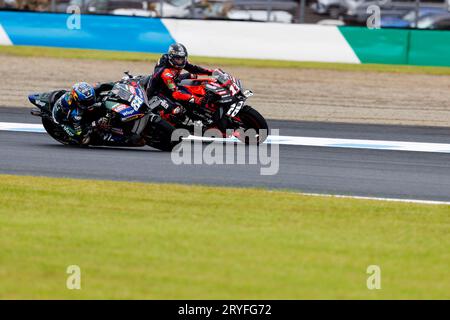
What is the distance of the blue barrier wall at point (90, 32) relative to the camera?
84.6 ft

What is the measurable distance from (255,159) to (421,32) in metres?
11.4

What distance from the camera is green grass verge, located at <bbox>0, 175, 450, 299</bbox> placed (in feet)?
24.8

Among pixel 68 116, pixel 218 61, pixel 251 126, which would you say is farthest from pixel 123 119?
pixel 218 61

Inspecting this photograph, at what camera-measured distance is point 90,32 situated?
2608 cm

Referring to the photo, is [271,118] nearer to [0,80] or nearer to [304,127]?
[304,127]

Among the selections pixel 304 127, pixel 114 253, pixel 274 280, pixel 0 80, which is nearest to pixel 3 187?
pixel 114 253

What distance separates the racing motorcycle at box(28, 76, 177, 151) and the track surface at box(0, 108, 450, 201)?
0.65ft

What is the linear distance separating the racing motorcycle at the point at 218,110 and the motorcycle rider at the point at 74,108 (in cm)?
94

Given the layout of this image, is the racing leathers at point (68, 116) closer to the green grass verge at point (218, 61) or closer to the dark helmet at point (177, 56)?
the dark helmet at point (177, 56)

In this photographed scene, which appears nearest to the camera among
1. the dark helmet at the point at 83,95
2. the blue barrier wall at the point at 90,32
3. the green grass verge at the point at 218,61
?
the dark helmet at the point at 83,95

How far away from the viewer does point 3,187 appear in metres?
11.4

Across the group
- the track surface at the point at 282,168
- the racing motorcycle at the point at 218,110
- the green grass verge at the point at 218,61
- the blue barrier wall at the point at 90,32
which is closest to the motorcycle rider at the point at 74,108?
the track surface at the point at 282,168

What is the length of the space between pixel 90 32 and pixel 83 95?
1230 centimetres

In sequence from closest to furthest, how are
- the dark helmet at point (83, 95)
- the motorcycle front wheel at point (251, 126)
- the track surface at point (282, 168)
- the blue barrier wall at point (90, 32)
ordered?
1. the track surface at point (282, 168)
2. the dark helmet at point (83, 95)
3. the motorcycle front wheel at point (251, 126)
4. the blue barrier wall at point (90, 32)
